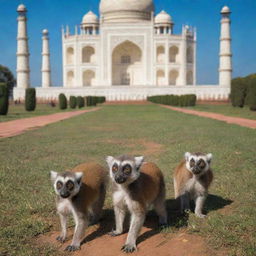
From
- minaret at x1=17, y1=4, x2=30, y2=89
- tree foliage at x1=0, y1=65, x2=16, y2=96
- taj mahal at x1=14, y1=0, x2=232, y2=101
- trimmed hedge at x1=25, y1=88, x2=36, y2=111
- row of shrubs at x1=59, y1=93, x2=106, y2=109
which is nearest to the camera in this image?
trimmed hedge at x1=25, y1=88, x2=36, y2=111

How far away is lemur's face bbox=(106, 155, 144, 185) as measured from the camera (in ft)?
9.41

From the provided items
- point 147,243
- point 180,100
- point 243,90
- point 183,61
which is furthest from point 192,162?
point 183,61

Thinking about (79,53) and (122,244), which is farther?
(79,53)

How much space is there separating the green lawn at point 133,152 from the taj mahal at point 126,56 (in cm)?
3318

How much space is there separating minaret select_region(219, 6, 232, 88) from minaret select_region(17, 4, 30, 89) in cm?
2259

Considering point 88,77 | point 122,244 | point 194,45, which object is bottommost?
point 122,244

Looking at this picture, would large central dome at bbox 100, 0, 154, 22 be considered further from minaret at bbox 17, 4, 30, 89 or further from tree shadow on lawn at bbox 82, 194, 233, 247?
tree shadow on lawn at bbox 82, 194, 233, 247

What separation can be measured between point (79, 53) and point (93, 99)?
16.1 meters

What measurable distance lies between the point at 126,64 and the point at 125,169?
155 ft

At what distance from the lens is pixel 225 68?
43062 mm

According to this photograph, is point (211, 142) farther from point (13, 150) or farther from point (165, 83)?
point (165, 83)

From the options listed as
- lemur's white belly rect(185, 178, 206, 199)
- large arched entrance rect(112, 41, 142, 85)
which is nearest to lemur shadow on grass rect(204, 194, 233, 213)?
lemur's white belly rect(185, 178, 206, 199)

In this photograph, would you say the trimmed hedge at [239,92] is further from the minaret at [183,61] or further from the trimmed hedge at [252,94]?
the minaret at [183,61]

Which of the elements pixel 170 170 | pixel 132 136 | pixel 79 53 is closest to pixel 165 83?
pixel 79 53
